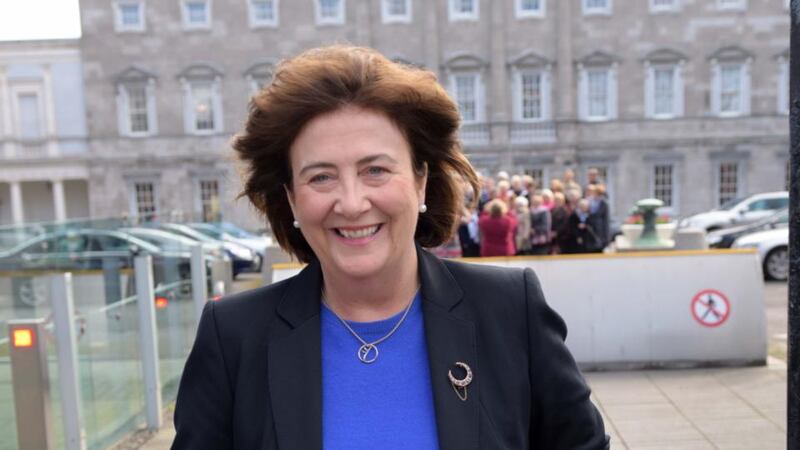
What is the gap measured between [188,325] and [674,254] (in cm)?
529

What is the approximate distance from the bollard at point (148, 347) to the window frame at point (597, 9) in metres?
32.1

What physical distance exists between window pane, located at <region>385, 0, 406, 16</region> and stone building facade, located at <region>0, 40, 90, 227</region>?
15.6 metres

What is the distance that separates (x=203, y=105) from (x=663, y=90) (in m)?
22.4

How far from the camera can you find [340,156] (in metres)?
1.80

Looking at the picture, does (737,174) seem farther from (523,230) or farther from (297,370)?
(297,370)

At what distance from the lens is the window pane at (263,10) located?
1400 inches

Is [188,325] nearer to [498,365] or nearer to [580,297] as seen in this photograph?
[580,297]

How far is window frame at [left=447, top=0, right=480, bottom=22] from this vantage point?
35.0 metres

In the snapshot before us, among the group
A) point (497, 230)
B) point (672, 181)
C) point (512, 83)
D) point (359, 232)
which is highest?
point (512, 83)

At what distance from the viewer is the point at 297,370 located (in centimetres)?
186

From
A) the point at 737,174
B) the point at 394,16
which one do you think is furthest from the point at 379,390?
the point at 737,174

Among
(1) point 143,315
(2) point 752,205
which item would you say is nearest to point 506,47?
(2) point 752,205

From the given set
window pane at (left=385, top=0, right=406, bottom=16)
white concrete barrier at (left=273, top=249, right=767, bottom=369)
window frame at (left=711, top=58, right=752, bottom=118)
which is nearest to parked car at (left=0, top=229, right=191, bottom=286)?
white concrete barrier at (left=273, top=249, right=767, bottom=369)

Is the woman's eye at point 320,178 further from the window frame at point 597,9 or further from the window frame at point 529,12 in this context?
the window frame at point 597,9
